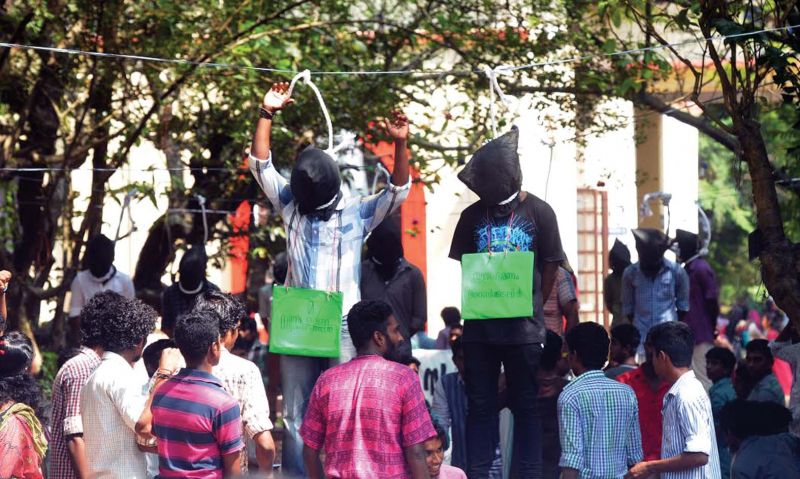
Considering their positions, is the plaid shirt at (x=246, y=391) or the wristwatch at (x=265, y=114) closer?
the plaid shirt at (x=246, y=391)

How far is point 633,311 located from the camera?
10555 mm

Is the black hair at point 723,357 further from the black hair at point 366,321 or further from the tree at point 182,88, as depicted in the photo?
the black hair at point 366,321

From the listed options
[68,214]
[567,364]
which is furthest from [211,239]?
[567,364]

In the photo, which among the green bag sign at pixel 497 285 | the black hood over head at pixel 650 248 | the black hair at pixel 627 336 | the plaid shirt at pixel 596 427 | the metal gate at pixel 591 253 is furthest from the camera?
the metal gate at pixel 591 253

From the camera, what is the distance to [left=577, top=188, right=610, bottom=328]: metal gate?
776 inches

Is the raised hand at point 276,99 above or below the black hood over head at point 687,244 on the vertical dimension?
above

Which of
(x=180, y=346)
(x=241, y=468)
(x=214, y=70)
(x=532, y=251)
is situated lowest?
(x=241, y=468)

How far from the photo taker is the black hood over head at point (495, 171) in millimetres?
6719

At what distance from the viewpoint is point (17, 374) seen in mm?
6301

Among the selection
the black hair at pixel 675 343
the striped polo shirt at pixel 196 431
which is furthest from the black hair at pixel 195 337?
the black hair at pixel 675 343

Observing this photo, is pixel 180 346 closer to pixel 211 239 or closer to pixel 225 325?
pixel 225 325

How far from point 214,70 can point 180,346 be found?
5.48 m

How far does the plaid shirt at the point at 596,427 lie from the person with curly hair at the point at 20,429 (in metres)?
2.48

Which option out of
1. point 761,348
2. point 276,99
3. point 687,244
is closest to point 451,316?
point 687,244
